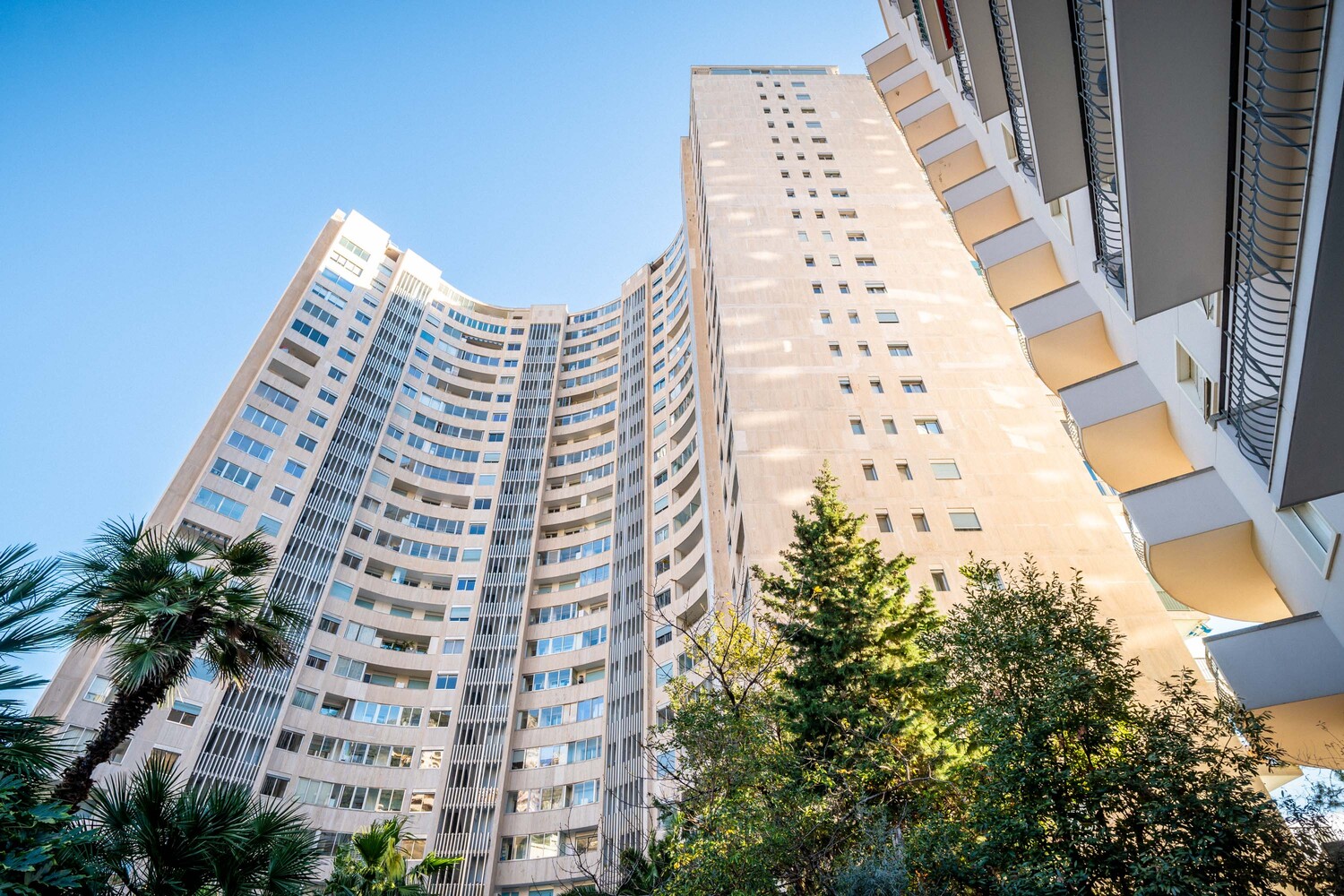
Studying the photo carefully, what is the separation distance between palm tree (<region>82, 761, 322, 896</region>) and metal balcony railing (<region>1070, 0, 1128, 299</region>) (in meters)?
14.9

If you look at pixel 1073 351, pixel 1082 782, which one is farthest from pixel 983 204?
pixel 1082 782

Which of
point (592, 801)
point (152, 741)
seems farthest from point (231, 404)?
point (592, 801)

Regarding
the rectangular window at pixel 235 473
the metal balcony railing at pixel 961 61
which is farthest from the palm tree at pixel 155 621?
the rectangular window at pixel 235 473

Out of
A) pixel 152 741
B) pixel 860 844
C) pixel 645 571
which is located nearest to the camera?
pixel 860 844

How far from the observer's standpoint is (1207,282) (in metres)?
9.17

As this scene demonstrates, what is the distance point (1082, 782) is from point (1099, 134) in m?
9.40

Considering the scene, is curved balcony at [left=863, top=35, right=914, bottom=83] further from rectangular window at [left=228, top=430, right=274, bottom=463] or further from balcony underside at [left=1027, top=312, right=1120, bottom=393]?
rectangular window at [left=228, top=430, right=274, bottom=463]

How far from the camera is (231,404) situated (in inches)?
1695

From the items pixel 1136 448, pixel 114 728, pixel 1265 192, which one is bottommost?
pixel 114 728

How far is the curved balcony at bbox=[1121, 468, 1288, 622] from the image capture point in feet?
35.0

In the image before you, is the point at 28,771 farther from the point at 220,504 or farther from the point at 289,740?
the point at 220,504

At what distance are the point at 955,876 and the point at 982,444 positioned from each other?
20.9 metres

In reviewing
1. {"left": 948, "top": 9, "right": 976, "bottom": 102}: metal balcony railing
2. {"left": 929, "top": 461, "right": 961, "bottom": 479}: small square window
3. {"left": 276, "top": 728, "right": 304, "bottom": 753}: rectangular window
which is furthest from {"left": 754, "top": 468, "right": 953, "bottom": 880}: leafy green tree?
{"left": 276, "top": 728, "right": 304, "bottom": 753}: rectangular window

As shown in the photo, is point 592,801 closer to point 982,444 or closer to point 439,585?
point 439,585
